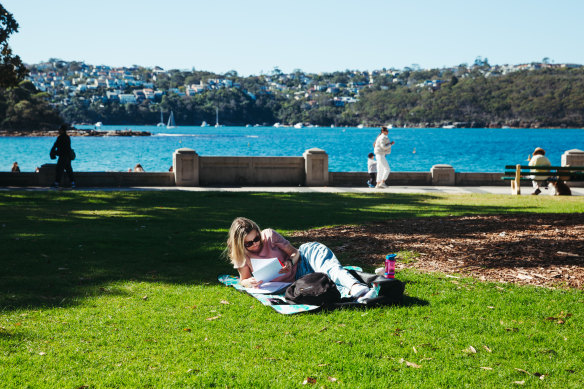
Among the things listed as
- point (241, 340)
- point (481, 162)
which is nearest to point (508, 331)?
point (241, 340)

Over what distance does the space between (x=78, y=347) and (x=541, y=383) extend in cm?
353

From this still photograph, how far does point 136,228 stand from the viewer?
34.7 ft

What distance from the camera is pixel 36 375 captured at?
4.19 metres

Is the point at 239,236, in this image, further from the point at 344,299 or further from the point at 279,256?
the point at 344,299

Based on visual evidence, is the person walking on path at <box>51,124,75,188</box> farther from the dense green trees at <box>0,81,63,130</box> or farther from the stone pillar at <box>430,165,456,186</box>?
the dense green trees at <box>0,81,63,130</box>

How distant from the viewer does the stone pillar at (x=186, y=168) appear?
18.9 m

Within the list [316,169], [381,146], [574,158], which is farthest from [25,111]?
[574,158]

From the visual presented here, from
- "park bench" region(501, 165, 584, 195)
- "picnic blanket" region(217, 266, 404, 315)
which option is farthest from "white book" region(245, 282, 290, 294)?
"park bench" region(501, 165, 584, 195)

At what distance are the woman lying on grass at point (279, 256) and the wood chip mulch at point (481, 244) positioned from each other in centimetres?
141

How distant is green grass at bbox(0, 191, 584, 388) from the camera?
4207mm

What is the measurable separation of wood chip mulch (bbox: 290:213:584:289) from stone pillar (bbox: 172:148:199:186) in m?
9.41

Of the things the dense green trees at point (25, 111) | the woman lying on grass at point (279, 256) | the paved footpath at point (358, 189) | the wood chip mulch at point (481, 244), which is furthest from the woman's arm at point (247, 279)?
the dense green trees at point (25, 111)

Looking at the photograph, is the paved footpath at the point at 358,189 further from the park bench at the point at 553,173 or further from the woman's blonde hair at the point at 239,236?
the woman's blonde hair at the point at 239,236

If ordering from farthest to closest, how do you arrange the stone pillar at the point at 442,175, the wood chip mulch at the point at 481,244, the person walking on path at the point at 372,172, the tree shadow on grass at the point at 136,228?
the stone pillar at the point at 442,175, the person walking on path at the point at 372,172, the wood chip mulch at the point at 481,244, the tree shadow on grass at the point at 136,228
